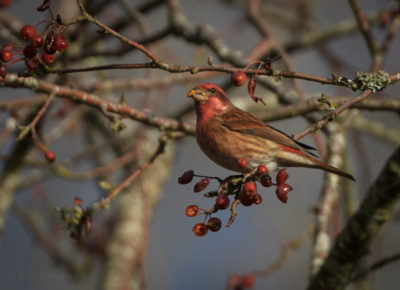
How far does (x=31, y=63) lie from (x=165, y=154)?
14.1 feet

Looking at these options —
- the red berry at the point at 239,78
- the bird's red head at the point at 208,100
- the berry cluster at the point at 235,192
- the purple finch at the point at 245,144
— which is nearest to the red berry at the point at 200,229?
the berry cluster at the point at 235,192

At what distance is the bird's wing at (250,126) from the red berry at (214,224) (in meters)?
0.96

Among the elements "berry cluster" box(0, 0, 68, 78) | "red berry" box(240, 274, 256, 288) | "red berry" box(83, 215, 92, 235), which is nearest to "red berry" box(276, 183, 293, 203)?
"red berry" box(83, 215, 92, 235)

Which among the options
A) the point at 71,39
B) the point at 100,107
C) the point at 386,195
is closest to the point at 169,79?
the point at 71,39

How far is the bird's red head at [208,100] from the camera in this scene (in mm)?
3695

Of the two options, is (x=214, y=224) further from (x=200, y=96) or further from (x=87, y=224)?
(x=200, y=96)

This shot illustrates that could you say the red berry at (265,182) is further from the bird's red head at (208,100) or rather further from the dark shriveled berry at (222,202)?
the bird's red head at (208,100)

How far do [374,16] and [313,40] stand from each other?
29.9 inches

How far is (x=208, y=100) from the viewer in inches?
149

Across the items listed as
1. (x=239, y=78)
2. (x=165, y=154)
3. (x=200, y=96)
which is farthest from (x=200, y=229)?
(x=165, y=154)

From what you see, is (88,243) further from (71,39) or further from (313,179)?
(313,179)

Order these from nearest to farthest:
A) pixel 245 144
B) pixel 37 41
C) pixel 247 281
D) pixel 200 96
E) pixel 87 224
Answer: pixel 37 41, pixel 87 224, pixel 245 144, pixel 200 96, pixel 247 281

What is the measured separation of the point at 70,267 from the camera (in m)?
5.71

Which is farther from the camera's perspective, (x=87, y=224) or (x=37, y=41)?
(x=87, y=224)
